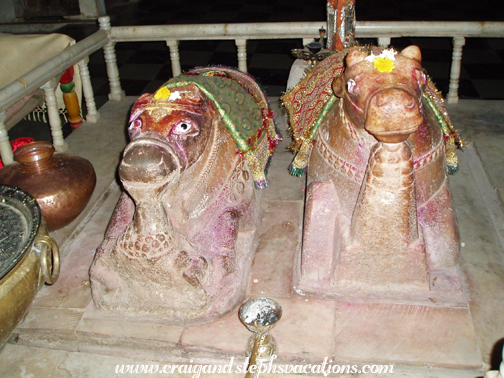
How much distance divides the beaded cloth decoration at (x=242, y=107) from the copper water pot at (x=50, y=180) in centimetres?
100

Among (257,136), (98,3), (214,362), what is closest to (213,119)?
(257,136)

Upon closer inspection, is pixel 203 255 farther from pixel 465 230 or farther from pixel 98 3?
pixel 98 3

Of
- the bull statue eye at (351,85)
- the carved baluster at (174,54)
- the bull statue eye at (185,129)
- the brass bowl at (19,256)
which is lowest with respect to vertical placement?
the brass bowl at (19,256)

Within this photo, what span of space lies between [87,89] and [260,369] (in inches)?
123

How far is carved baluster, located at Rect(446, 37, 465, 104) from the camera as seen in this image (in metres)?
4.13

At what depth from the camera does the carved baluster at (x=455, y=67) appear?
4.13 metres

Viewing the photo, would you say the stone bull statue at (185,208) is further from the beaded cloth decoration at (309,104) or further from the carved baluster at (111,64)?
the carved baluster at (111,64)

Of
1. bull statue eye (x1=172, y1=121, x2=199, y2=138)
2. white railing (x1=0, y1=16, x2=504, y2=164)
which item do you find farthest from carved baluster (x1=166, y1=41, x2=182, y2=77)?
bull statue eye (x1=172, y1=121, x2=199, y2=138)

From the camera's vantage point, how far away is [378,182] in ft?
6.75

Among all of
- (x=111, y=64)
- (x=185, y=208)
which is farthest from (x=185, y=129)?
(x=111, y=64)

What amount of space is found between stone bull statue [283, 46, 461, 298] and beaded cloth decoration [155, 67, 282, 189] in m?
0.30

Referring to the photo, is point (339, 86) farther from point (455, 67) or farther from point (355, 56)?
point (455, 67)

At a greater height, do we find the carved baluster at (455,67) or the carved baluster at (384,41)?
the carved baluster at (384,41)

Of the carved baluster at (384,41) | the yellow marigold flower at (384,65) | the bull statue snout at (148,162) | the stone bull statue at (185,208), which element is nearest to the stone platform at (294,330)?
the stone bull statue at (185,208)
